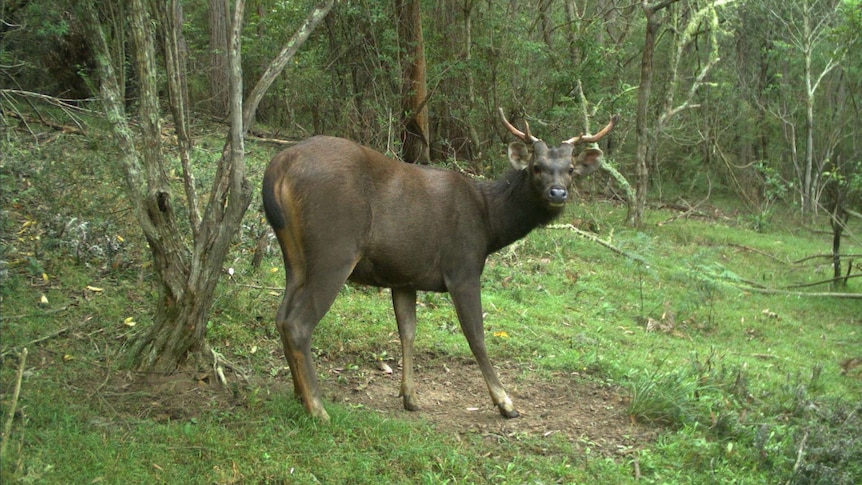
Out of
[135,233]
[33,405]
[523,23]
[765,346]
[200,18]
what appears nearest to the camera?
[33,405]

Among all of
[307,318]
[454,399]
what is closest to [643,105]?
[454,399]

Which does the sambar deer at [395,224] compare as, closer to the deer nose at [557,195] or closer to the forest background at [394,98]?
the deer nose at [557,195]

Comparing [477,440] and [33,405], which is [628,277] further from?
[33,405]

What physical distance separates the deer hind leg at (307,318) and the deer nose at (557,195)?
1832 mm

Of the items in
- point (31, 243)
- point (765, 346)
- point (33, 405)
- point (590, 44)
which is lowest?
point (765, 346)

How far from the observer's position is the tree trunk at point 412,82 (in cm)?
1255

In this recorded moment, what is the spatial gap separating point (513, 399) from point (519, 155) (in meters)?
2.09

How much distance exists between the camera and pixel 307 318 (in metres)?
5.47

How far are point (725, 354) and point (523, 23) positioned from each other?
7933 millimetres

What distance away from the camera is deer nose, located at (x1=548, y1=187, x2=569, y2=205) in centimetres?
633

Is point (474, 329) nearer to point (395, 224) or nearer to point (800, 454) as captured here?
point (395, 224)

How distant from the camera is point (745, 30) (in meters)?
23.3

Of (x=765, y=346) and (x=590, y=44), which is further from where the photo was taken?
(x=590, y=44)

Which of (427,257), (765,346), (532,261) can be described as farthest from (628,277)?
(427,257)
